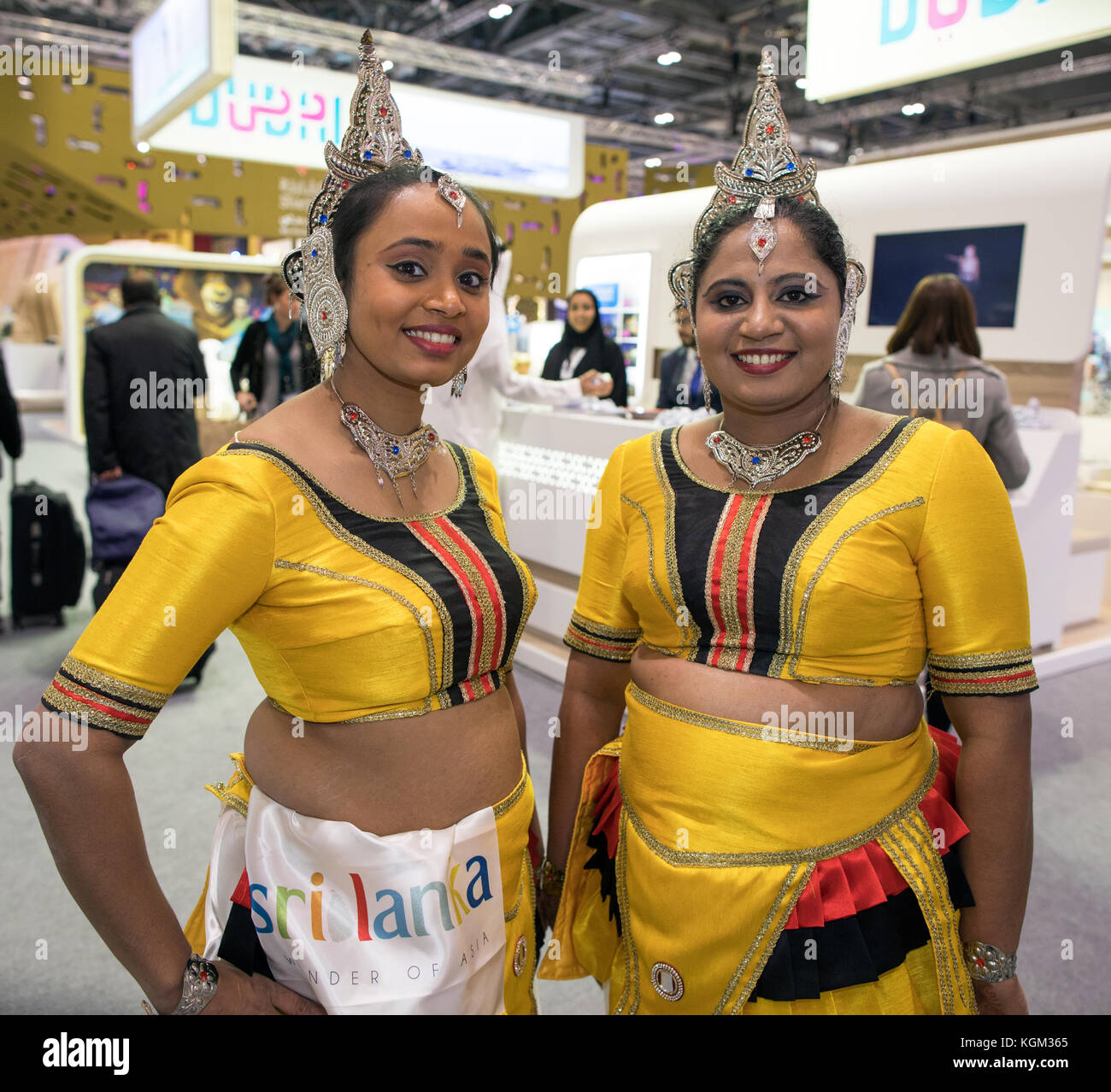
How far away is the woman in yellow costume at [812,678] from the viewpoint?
121 cm

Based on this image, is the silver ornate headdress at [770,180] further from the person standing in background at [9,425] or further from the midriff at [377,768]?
the person standing in background at [9,425]

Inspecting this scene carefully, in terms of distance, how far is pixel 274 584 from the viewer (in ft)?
3.61

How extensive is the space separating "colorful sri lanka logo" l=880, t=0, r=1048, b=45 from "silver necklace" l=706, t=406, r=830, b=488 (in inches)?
91.7

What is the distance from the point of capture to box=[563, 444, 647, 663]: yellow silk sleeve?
1439 millimetres

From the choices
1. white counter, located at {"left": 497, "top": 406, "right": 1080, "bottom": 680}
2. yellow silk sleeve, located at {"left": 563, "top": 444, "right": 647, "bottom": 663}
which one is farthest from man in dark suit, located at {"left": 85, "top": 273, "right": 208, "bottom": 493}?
yellow silk sleeve, located at {"left": 563, "top": 444, "right": 647, "bottom": 663}

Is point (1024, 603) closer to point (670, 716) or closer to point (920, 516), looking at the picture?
point (920, 516)

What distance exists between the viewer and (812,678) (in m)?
1.22

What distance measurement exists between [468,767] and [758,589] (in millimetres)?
445

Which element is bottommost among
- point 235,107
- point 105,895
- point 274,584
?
point 105,895

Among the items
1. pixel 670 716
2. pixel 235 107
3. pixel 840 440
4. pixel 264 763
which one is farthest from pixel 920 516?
pixel 235 107

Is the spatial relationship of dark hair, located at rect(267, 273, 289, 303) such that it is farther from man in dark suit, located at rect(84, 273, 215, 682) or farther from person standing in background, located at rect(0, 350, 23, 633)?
person standing in background, located at rect(0, 350, 23, 633)

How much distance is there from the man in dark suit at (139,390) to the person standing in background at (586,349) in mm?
2062

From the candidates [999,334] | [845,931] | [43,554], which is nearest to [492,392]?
[43,554]
